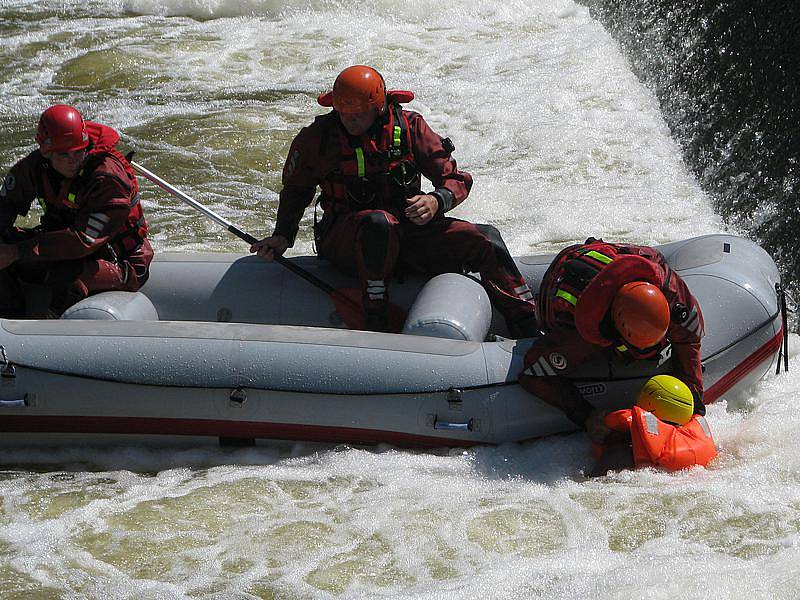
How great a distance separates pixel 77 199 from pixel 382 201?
4.15ft

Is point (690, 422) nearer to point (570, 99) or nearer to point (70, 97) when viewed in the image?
point (570, 99)

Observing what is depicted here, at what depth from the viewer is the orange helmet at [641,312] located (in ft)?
12.7

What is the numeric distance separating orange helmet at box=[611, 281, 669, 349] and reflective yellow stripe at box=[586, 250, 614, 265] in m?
0.16

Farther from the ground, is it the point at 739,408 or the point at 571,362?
the point at 571,362

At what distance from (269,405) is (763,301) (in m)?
2.05

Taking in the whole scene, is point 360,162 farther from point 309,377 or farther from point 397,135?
point 309,377

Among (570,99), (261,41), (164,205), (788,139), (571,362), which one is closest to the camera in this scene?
(571,362)

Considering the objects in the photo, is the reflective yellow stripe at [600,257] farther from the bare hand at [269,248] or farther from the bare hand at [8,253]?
the bare hand at [8,253]

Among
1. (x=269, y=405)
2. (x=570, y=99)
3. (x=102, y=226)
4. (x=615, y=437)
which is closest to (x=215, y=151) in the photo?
(x=570, y=99)

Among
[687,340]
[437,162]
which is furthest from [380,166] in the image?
[687,340]

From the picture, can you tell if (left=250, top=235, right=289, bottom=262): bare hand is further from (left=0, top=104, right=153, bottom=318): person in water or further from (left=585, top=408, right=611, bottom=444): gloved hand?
(left=585, top=408, right=611, bottom=444): gloved hand

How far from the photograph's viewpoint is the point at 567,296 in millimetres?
4105

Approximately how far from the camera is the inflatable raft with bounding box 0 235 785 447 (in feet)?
14.0

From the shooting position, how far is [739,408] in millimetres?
4723
